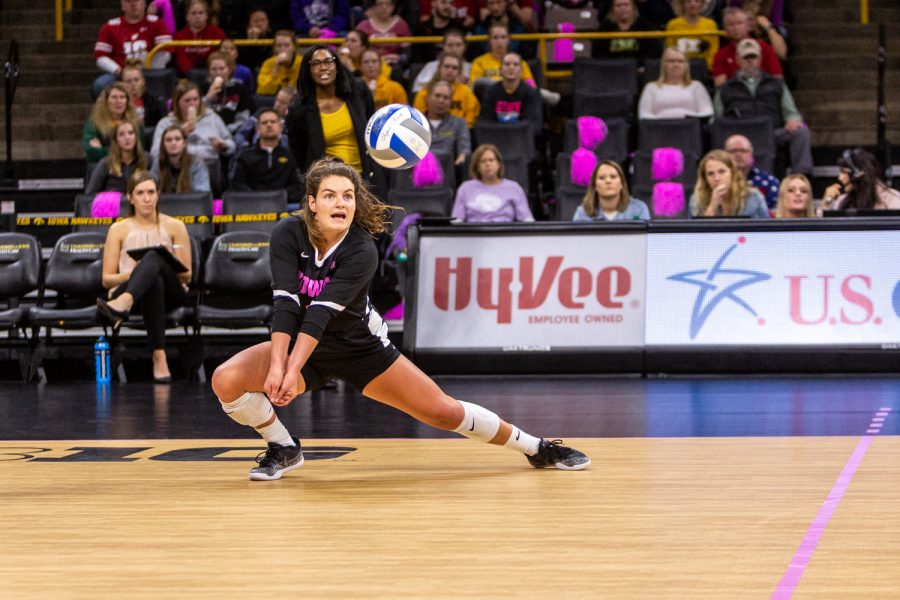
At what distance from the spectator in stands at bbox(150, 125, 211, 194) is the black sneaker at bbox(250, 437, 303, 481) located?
6861mm

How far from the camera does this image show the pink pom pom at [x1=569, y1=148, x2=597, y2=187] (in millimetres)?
12781

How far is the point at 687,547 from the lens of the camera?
14.6 ft

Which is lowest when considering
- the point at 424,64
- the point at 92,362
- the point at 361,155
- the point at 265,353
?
the point at 92,362

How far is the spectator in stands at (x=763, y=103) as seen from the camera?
13.4 m

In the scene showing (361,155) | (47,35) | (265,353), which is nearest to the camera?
(265,353)

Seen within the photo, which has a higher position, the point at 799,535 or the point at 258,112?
the point at 258,112

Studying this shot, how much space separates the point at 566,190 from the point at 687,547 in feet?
27.1

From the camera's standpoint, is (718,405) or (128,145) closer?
(718,405)

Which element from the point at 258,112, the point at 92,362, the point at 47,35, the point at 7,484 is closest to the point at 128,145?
the point at 258,112

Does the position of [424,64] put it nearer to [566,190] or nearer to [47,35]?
[566,190]

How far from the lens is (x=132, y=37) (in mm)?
15672

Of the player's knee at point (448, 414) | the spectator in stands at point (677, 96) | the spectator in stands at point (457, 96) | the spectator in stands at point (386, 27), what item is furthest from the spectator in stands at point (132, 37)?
the player's knee at point (448, 414)

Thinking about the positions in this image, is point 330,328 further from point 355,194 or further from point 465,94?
point 465,94

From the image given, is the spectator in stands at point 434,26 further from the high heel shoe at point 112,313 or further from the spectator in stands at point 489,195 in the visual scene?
the high heel shoe at point 112,313
